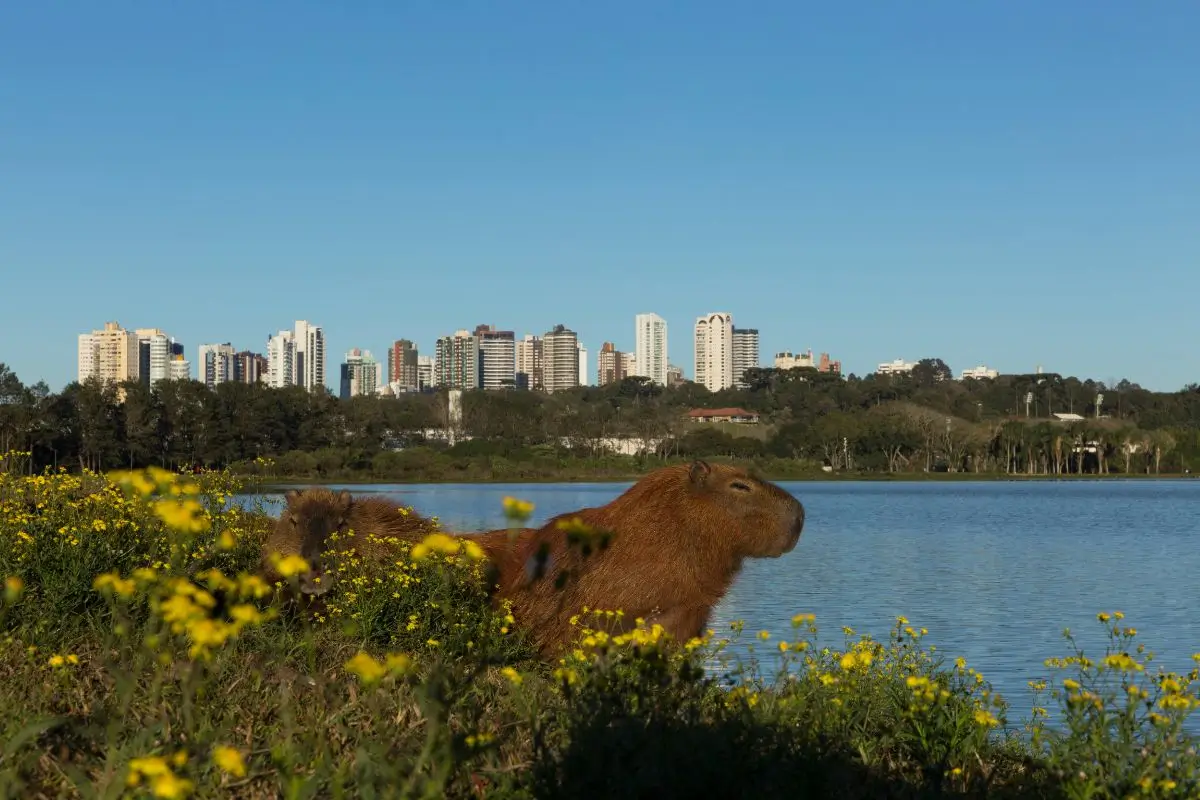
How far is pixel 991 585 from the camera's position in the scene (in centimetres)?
2364

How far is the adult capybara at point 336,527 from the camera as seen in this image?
8.06 meters

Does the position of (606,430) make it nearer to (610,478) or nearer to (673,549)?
(610,478)

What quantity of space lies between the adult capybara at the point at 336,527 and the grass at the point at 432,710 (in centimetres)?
76

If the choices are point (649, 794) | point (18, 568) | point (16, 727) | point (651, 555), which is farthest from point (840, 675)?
point (18, 568)

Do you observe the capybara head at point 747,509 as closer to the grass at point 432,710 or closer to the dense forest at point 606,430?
the grass at point 432,710

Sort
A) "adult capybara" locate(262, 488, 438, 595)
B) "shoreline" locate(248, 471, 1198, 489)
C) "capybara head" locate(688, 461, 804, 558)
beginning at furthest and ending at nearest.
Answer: "shoreline" locate(248, 471, 1198, 489) < "adult capybara" locate(262, 488, 438, 595) < "capybara head" locate(688, 461, 804, 558)

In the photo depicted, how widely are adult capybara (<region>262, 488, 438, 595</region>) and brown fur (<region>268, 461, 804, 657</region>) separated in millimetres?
893

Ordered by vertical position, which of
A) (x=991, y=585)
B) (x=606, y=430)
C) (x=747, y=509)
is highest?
(x=606, y=430)

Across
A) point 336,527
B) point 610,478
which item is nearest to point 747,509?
point 336,527

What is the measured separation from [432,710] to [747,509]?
427 centimetres

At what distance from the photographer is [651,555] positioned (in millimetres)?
6973

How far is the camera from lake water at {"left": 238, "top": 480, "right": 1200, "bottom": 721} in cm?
1524

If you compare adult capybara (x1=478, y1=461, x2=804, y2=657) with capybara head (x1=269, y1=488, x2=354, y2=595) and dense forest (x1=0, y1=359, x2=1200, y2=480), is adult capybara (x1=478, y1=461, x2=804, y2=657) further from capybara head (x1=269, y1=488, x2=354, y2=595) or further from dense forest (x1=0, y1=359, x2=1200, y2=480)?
dense forest (x1=0, y1=359, x2=1200, y2=480)

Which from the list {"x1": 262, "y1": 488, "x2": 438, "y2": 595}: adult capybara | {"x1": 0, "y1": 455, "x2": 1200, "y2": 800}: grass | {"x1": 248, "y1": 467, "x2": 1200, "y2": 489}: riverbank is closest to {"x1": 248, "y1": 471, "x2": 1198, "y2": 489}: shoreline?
{"x1": 248, "y1": 467, "x2": 1200, "y2": 489}: riverbank
